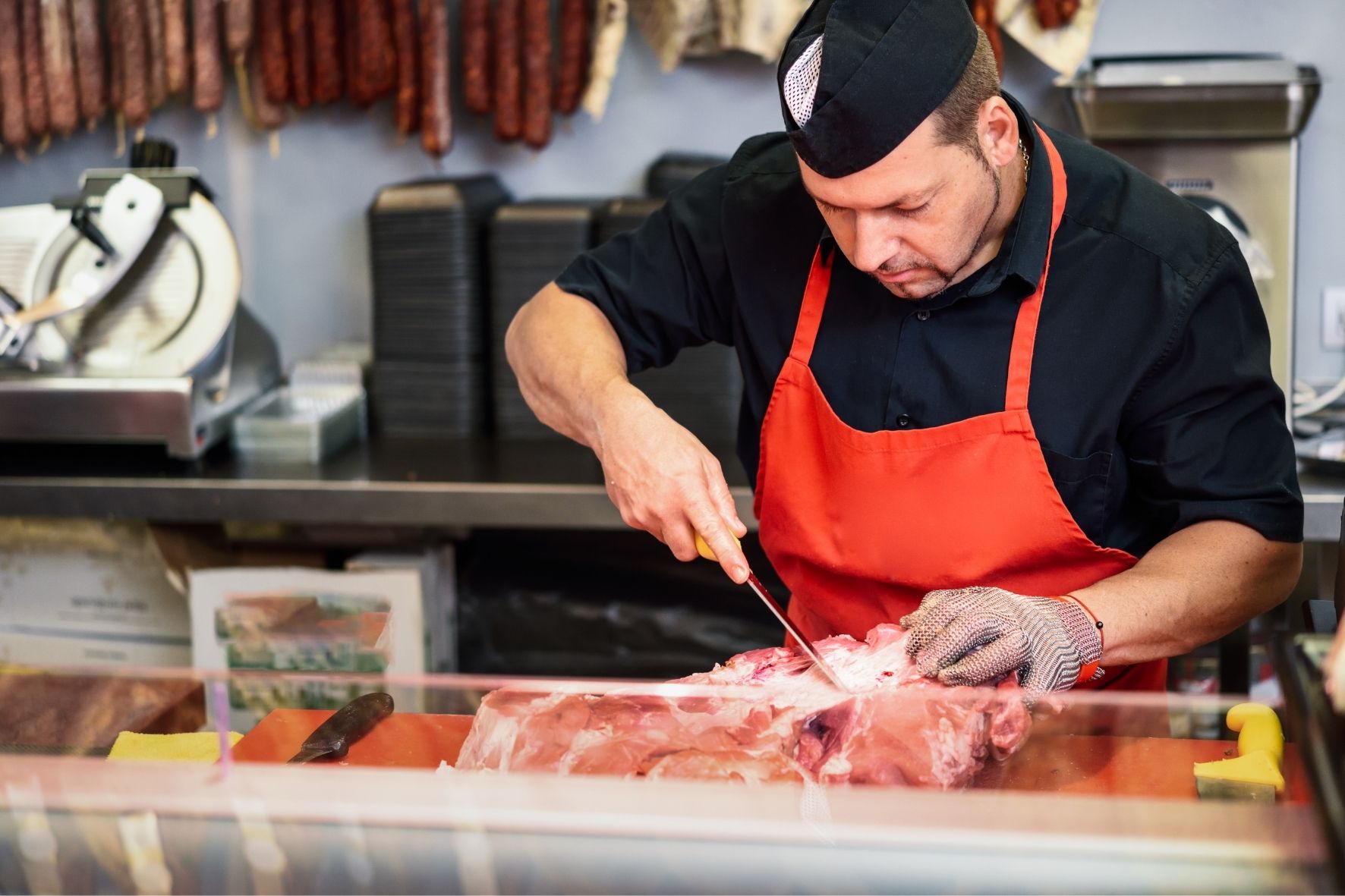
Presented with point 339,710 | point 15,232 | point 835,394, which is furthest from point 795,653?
point 15,232

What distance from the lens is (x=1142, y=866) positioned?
103 cm

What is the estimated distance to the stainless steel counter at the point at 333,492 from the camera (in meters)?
2.99

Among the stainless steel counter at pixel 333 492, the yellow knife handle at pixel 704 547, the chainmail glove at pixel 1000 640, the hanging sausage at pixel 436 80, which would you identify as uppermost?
the hanging sausage at pixel 436 80

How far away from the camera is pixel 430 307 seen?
3.45m

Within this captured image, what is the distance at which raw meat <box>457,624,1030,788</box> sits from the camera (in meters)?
1.31

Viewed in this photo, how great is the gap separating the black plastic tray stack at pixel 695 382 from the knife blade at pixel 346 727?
1.86 m

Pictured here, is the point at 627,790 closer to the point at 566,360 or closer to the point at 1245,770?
the point at 1245,770

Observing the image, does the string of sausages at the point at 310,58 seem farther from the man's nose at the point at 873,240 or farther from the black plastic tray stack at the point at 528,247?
the man's nose at the point at 873,240

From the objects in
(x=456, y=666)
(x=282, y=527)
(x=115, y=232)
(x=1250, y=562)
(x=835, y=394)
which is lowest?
(x=456, y=666)

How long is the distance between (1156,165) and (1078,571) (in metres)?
1.56

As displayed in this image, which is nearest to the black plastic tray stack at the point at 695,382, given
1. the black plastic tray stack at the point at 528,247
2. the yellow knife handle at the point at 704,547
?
the black plastic tray stack at the point at 528,247

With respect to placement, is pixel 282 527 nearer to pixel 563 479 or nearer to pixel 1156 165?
pixel 563 479

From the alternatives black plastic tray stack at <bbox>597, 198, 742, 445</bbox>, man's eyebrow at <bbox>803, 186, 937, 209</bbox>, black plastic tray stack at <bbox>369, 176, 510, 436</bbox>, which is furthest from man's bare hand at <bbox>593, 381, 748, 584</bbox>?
black plastic tray stack at <bbox>369, 176, 510, 436</bbox>

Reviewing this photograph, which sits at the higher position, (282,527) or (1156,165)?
(1156,165)
